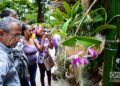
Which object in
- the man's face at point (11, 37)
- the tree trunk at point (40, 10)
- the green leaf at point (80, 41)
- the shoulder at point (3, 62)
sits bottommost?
the tree trunk at point (40, 10)

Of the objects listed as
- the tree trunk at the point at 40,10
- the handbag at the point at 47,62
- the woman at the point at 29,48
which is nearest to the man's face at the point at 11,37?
the woman at the point at 29,48

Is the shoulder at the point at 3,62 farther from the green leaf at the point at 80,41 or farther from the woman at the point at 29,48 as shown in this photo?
the woman at the point at 29,48

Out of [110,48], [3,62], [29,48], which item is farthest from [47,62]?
[110,48]

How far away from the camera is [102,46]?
1713 millimetres

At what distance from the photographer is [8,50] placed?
1999mm

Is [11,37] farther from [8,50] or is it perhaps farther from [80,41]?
[80,41]

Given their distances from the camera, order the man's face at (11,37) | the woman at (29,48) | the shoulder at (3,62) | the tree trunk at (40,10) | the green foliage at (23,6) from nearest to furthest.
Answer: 1. the shoulder at (3,62)
2. the man's face at (11,37)
3. the woman at (29,48)
4. the tree trunk at (40,10)
5. the green foliage at (23,6)

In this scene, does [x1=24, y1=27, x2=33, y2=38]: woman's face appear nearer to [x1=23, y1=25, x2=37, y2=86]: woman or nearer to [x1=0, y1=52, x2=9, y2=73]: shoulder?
[x1=23, y1=25, x2=37, y2=86]: woman

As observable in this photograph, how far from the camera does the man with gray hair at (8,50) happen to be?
1.74m

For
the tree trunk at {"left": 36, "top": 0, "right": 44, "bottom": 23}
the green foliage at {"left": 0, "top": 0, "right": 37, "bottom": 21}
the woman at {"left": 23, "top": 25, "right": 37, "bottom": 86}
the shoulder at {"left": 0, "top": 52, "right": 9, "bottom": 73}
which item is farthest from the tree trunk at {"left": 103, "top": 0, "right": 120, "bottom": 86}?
the green foliage at {"left": 0, "top": 0, "right": 37, "bottom": 21}

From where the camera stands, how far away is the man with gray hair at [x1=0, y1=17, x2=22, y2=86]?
174 cm

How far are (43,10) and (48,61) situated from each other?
12.5 m

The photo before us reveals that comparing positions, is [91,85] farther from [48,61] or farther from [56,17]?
[56,17]

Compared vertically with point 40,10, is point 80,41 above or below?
above
